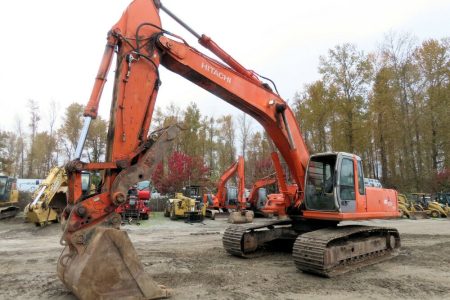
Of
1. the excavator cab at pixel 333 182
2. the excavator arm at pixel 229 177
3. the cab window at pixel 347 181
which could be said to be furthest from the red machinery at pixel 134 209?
the cab window at pixel 347 181

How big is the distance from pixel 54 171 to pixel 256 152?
37.4 metres

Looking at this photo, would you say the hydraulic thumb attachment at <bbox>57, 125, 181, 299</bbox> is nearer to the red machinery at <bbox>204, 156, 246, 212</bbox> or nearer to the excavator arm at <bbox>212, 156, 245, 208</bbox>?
the excavator arm at <bbox>212, 156, 245, 208</bbox>

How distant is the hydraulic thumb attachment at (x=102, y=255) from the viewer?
4926 millimetres

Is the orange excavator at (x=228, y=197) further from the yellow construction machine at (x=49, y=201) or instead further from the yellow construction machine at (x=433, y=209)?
the yellow construction machine at (x=433, y=209)

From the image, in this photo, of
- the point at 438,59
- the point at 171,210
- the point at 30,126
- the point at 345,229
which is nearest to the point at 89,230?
the point at 345,229

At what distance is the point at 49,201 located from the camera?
657 inches

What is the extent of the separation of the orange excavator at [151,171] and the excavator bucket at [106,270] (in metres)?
0.01

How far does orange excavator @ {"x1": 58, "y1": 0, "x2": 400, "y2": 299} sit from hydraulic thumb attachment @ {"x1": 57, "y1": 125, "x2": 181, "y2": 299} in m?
0.01

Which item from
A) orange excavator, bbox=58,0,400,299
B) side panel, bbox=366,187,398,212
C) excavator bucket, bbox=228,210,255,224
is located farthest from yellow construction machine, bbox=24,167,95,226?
side panel, bbox=366,187,398,212

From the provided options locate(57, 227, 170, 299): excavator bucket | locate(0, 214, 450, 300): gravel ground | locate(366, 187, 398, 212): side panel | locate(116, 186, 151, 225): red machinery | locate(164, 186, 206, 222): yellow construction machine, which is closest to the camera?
locate(57, 227, 170, 299): excavator bucket

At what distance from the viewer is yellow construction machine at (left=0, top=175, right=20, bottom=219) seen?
67.1 ft

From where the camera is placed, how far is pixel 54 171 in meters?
18.0

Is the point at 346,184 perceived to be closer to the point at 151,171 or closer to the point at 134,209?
the point at 151,171

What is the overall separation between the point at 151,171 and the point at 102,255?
54.1 inches
